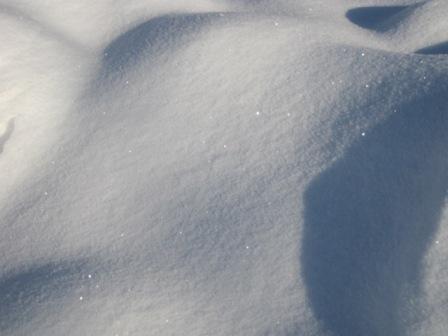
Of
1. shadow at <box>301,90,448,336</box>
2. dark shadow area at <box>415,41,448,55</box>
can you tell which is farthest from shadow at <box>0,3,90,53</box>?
dark shadow area at <box>415,41,448,55</box>

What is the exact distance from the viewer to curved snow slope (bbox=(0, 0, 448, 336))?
1.88m

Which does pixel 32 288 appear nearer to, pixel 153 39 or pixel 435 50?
pixel 153 39

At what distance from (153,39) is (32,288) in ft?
6.07

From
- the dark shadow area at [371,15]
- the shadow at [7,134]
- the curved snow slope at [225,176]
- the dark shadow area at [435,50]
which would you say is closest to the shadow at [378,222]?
the curved snow slope at [225,176]

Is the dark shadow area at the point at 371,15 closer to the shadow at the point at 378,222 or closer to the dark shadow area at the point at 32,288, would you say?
the shadow at the point at 378,222

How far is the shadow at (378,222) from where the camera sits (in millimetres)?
1836

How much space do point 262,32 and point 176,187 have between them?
131 cm

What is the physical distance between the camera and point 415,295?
183cm

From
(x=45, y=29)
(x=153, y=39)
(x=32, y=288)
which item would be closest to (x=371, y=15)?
(x=153, y=39)

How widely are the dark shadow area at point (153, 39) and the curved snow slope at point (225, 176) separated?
15mm

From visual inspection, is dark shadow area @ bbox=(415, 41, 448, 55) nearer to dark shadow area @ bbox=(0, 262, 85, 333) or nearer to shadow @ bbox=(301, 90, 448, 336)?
shadow @ bbox=(301, 90, 448, 336)

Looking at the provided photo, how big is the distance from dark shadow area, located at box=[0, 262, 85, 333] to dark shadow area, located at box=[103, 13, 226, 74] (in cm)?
146

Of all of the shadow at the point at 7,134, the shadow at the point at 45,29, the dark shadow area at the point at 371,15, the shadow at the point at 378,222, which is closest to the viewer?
the shadow at the point at 378,222

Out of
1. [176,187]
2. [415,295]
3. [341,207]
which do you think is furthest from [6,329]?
[415,295]
